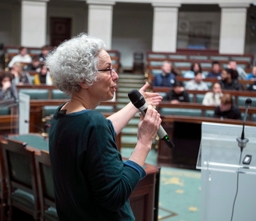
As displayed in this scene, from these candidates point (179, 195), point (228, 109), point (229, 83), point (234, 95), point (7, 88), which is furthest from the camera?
point (229, 83)

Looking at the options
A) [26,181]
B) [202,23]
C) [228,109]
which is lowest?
[26,181]

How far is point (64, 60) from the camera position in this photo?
4.84 ft

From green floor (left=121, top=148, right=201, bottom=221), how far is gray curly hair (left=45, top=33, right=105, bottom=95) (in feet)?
8.63

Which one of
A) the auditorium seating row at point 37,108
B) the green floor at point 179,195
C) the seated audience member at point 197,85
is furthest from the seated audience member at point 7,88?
the seated audience member at point 197,85

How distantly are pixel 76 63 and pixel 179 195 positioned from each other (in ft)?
11.0

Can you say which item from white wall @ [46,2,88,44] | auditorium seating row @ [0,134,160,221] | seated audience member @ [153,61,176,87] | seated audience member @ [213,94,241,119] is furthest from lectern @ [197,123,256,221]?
white wall @ [46,2,88,44]

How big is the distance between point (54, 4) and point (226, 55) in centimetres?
644

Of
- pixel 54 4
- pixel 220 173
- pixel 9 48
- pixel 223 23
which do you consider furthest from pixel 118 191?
pixel 54 4

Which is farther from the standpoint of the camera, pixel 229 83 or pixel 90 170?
pixel 229 83

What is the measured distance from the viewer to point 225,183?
204 centimetres

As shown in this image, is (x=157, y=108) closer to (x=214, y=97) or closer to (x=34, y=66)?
(x=214, y=97)

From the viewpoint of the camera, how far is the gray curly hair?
1.47m

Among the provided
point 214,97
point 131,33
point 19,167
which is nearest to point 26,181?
point 19,167

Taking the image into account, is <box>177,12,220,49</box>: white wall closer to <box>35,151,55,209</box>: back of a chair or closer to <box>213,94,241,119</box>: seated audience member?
<box>213,94,241,119</box>: seated audience member
